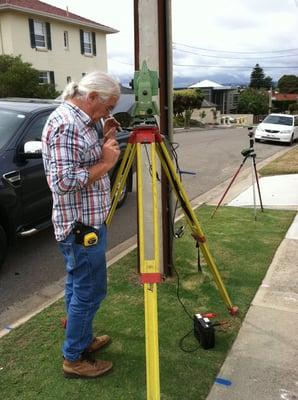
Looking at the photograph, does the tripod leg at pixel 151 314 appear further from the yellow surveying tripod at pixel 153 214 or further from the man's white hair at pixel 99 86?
the man's white hair at pixel 99 86

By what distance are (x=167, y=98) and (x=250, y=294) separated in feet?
6.04

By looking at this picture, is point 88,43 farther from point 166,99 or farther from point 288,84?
point 288,84

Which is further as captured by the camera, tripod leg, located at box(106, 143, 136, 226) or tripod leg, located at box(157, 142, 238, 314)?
tripod leg, located at box(106, 143, 136, 226)

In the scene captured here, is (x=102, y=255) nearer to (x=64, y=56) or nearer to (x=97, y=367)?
(x=97, y=367)

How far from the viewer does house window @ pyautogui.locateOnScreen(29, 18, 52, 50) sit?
79.0ft

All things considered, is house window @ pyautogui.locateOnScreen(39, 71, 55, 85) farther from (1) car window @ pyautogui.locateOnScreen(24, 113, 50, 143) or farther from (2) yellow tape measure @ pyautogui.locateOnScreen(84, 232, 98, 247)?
(2) yellow tape measure @ pyautogui.locateOnScreen(84, 232, 98, 247)

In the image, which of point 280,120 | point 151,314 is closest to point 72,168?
point 151,314

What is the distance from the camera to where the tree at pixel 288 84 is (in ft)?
257

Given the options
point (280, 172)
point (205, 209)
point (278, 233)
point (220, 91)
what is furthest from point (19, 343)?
point (220, 91)

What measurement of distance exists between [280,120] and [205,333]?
19083 mm

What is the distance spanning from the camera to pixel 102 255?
2553 mm

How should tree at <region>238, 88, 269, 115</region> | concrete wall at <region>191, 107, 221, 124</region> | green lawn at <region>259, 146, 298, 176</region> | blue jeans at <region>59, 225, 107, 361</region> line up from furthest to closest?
1. tree at <region>238, 88, 269, 115</region>
2. concrete wall at <region>191, 107, 221, 124</region>
3. green lawn at <region>259, 146, 298, 176</region>
4. blue jeans at <region>59, 225, 107, 361</region>

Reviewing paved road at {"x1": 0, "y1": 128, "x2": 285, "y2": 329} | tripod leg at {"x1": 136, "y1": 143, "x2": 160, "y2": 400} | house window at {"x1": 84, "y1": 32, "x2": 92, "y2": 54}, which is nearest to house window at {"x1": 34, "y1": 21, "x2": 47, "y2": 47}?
house window at {"x1": 84, "y1": 32, "x2": 92, "y2": 54}

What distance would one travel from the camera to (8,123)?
4.78 m
